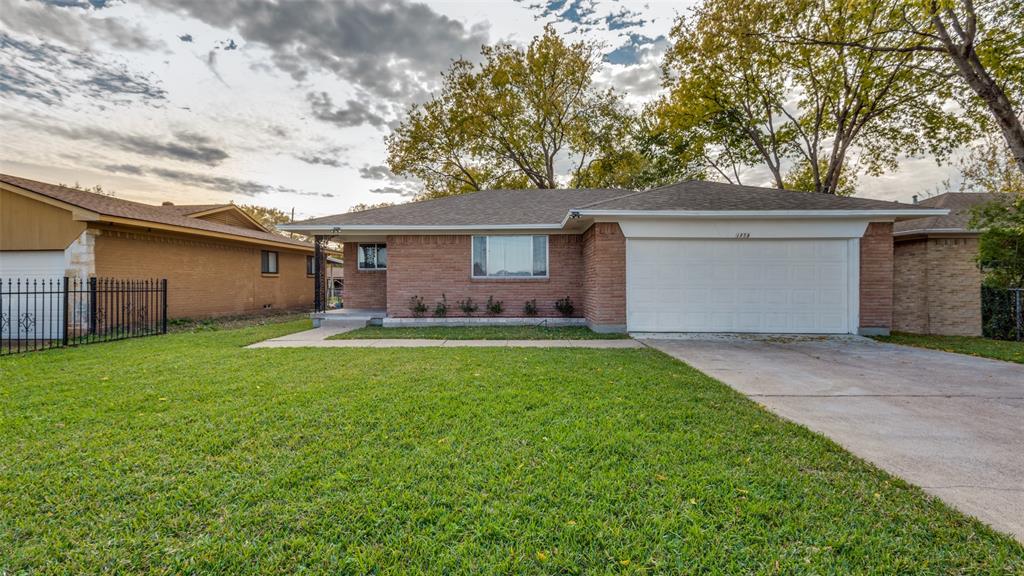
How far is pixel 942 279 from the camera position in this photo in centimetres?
1150

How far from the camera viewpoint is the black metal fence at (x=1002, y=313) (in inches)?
399

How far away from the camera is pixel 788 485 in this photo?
8.55 ft

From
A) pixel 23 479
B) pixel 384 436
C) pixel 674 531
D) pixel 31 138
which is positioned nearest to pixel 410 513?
pixel 384 436

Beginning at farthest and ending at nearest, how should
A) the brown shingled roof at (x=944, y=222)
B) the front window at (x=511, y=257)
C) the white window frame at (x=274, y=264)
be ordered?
the white window frame at (x=274, y=264) → the front window at (x=511, y=257) → the brown shingled roof at (x=944, y=222)

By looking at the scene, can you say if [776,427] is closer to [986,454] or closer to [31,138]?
[986,454]

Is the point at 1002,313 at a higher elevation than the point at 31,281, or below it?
below

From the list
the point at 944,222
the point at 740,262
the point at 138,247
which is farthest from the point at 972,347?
the point at 138,247

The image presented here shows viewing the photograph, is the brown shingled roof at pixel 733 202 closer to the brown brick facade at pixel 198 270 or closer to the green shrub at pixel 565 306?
the green shrub at pixel 565 306

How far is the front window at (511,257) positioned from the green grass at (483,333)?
1.67m

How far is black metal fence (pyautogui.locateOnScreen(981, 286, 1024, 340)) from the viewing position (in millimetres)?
10133

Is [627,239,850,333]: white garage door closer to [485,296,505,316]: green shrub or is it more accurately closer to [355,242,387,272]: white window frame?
[485,296,505,316]: green shrub

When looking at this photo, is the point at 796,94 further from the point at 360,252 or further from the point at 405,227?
the point at 360,252

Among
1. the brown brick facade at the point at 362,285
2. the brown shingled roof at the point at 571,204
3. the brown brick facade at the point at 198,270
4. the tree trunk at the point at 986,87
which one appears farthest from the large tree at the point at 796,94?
the brown brick facade at the point at 198,270

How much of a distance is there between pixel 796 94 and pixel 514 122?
1362 cm
